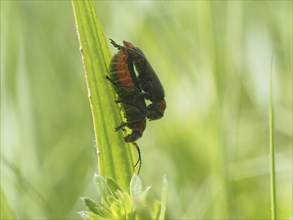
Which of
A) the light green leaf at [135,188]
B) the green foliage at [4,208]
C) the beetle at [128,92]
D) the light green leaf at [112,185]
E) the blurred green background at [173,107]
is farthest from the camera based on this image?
the blurred green background at [173,107]

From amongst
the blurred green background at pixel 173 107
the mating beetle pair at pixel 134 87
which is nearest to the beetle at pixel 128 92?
the mating beetle pair at pixel 134 87

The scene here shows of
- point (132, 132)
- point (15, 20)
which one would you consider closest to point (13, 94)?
point (15, 20)

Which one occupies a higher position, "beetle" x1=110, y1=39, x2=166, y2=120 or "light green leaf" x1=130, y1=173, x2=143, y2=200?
"beetle" x1=110, y1=39, x2=166, y2=120

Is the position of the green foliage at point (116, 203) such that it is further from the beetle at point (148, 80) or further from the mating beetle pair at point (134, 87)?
the beetle at point (148, 80)

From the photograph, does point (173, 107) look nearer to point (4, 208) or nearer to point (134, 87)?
point (134, 87)

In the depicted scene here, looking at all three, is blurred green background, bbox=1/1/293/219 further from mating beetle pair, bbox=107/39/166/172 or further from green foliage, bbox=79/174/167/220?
green foliage, bbox=79/174/167/220

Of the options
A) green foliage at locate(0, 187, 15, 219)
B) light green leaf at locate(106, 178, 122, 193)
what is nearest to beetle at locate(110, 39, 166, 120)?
green foliage at locate(0, 187, 15, 219)

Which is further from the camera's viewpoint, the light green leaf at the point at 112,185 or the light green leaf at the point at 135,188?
the light green leaf at the point at 112,185

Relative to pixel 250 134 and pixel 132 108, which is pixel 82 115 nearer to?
pixel 250 134
